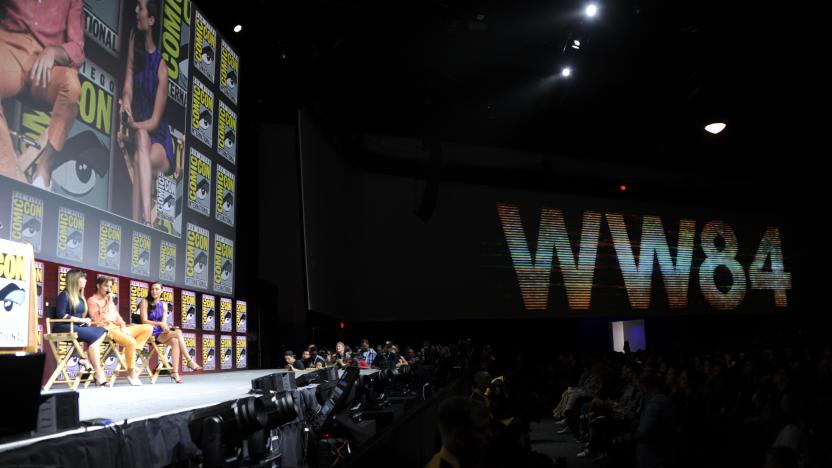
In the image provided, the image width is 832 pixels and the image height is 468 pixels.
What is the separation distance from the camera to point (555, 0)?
9.66m

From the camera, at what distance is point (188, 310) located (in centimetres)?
890

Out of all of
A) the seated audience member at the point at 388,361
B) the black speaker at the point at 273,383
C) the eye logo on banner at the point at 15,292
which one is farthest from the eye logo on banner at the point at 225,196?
the eye logo on banner at the point at 15,292

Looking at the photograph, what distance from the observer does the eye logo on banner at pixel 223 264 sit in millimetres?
9000

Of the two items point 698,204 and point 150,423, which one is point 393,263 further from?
point 150,423

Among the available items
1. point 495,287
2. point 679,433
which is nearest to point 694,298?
point 495,287

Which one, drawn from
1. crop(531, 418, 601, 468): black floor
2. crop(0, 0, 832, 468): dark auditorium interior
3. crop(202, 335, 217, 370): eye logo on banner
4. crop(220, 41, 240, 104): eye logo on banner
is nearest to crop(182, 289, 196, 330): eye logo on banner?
crop(0, 0, 832, 468): dark auditorium interior

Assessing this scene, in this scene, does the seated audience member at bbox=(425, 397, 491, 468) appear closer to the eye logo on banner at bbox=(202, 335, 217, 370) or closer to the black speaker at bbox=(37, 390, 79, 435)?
the black speaker at bbox=(37, 390, 79, 435)

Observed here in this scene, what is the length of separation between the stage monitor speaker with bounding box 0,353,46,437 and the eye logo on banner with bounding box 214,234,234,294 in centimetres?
697

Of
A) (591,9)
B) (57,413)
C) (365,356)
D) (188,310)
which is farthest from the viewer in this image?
(365,356)

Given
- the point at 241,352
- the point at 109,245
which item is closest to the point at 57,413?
the point at 109,245

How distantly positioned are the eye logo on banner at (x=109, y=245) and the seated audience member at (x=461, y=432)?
4.64 metres

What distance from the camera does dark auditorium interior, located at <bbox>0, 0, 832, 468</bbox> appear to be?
4.01 metres

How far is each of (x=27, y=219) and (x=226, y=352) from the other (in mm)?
5267

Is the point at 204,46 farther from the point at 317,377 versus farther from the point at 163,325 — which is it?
the point at 317,377
